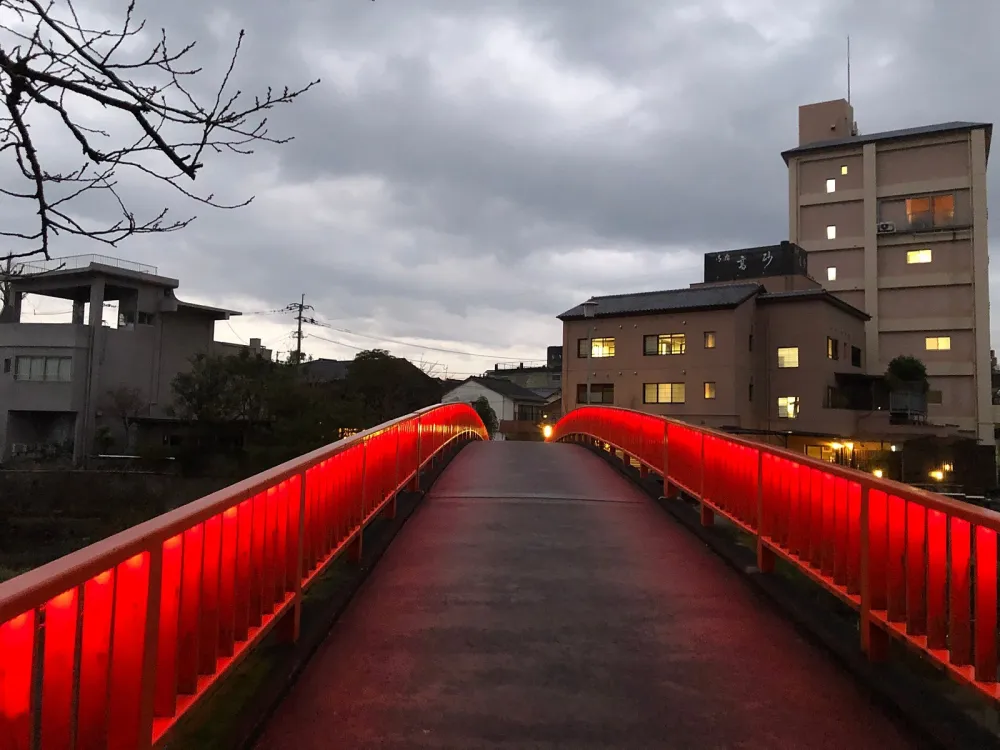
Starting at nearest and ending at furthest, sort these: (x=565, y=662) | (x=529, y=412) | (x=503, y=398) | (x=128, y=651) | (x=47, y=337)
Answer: (x=128, y=651) → (x=565, y=662) → (x=47, y=337) → (x=503, y=398) → (x=529, y=412)

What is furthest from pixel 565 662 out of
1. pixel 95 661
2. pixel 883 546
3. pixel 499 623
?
pixel 95 661

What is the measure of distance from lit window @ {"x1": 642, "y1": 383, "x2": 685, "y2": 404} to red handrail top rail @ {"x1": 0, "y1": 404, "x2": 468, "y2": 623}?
123ft

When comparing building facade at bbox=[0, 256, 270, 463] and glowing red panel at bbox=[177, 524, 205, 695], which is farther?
building facade at bbox=[0, 256, 270, 463]

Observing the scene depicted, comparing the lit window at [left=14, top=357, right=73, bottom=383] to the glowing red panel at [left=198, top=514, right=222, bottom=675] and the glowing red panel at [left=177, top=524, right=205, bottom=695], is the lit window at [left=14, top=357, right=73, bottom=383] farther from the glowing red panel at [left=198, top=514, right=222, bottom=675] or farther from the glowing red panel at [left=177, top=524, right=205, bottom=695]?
the glowing red panel at [left=177, top=524, right=205, bottom=695]

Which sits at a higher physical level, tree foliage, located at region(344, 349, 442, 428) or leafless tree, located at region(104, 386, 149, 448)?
tree foliage, located at region(344, 349, 442, 428)

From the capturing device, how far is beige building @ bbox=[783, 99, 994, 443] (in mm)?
45375

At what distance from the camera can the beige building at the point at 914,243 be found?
45.4 metres

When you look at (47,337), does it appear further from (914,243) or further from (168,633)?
→ (914,243)

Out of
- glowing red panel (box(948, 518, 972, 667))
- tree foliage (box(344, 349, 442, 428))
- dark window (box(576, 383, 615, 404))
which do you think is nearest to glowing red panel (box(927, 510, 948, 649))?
glowing red panel (box(948, 518, 972, 667))

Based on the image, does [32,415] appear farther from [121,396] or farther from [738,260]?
[738,260]

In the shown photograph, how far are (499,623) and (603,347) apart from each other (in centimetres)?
3875

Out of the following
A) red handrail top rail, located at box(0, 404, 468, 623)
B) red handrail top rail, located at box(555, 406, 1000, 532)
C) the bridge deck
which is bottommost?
the bridge deck

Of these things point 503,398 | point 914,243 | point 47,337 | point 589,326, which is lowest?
point 503,398

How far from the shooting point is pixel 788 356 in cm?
3981
